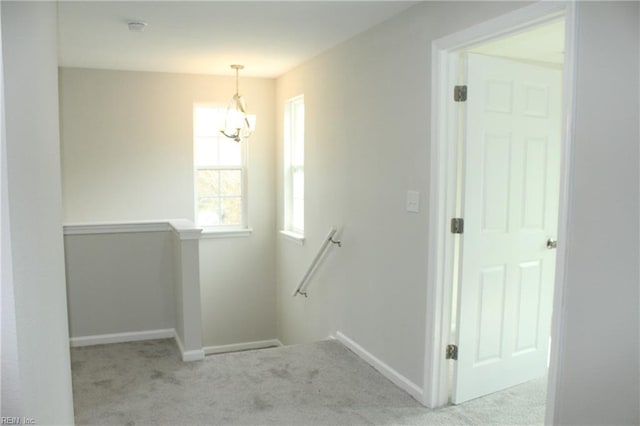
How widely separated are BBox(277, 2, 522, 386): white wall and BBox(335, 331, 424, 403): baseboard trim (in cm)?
3

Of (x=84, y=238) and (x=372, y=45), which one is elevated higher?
(x=372, y=45)

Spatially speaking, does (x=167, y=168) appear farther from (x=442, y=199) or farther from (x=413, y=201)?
(x=442, y=199)

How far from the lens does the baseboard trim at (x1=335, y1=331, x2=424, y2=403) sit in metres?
2.92

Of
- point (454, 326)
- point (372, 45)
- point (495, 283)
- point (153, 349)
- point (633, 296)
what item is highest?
point (372, 45)

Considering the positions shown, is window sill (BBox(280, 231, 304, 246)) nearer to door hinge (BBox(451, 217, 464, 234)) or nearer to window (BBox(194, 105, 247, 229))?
window (BBox(194, 105, 247, 229))

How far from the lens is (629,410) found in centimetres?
168

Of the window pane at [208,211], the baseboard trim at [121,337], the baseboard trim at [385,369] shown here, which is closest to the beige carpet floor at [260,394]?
the baseboard trim at [385,369]

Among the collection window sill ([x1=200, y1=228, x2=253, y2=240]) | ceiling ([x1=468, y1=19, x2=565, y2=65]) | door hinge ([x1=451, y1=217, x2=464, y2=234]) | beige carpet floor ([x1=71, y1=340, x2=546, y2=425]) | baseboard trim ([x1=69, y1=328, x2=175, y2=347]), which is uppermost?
ceiling ([x1=468, y1=19, x2=565, y2=65])

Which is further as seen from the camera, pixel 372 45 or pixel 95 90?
pixel 95 90

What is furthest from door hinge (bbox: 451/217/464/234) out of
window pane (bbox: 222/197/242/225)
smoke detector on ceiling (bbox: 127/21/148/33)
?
window pane (bbox: 222/197/242/225)

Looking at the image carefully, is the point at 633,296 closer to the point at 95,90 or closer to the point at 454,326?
the point at 454,326

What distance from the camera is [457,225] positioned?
108 inches

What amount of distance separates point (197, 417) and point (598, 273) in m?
2.06

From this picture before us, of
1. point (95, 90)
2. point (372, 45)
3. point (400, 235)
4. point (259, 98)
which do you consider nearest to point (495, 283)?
point (400, 235)
